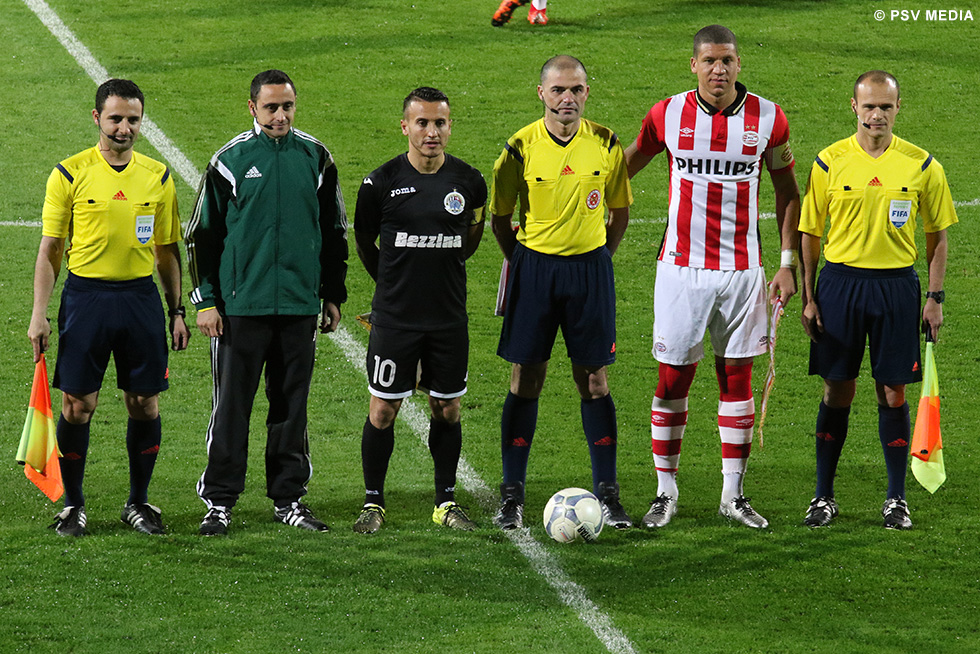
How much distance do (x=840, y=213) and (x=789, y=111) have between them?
26.1 feet

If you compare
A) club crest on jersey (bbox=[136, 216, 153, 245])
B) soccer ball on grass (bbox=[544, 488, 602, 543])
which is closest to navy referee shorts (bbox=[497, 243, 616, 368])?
soccer ball on grass (bbox=[544, 488, 602, 543])

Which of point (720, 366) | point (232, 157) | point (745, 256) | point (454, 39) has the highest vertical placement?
point (454, 39)

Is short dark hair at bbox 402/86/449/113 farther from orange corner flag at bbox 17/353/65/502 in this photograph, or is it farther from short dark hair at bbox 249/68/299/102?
orange corner flag at bbox 17/353/65/502

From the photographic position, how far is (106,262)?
6148 millimetres

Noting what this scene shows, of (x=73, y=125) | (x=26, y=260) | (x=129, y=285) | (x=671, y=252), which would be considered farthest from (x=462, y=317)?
(x=73, y=125)

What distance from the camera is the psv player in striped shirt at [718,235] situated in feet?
20.9

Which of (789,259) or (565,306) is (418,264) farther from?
(789,259)

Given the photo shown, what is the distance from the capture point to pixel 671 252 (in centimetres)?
655

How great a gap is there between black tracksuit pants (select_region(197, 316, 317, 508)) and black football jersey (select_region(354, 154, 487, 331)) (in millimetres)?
430

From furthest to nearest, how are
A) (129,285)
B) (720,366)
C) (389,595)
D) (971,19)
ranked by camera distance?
(971,19), (720,366), (129,285), (389,595)

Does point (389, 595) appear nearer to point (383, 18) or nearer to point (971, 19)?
point (383, 18)

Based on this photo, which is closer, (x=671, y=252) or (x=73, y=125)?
(x=671, y=252)

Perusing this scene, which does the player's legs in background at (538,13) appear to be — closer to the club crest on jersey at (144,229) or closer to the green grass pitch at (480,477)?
the green grass pitch at (480,477)

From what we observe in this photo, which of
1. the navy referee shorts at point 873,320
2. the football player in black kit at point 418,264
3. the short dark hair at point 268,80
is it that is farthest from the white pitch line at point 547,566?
the short dark hair at point 268,80
